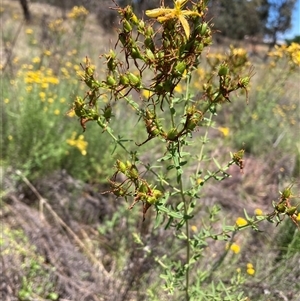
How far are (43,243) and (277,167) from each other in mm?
2816

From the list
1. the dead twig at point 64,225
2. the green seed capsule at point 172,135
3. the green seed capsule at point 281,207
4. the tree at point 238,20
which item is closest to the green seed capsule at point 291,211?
the green seed capsule at point 281,207

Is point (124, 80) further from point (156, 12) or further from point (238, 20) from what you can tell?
point (238, 20)

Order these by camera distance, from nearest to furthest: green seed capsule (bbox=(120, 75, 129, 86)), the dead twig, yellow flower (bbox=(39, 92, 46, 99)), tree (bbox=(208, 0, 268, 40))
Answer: green seed capsule (bbox=(120, 75, 129, 86)), the dead twig, yellow flower (bbox=(39, 92, 46, 99)), tree (bbox=(208, 0, 268, 40))

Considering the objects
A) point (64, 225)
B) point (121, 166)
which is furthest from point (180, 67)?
point (64, 225)

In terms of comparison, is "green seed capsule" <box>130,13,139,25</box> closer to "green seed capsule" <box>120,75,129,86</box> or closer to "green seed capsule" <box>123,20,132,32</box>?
"green seed capsule" <box>123,20,132,32</box>

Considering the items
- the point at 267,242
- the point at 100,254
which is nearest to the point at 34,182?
the point at 100,254

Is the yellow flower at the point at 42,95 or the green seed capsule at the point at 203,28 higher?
the yellow flower at the point at 42,95

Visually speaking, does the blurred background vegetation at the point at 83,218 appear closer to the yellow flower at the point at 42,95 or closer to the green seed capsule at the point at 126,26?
the yellow flower at the point at 42,95

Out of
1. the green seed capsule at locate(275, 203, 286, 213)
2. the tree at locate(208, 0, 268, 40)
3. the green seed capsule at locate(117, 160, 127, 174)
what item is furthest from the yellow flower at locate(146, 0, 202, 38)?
the tree at locate(208, 0, 268, 40)

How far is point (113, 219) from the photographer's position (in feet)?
9.39

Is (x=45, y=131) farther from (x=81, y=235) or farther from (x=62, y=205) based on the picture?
(x=81, y=235)

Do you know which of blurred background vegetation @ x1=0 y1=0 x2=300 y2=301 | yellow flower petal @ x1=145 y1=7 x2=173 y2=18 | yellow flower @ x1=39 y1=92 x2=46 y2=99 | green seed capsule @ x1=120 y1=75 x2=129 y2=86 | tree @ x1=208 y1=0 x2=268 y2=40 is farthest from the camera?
tree @ x1=208 y1=0 x2=268 y2=40

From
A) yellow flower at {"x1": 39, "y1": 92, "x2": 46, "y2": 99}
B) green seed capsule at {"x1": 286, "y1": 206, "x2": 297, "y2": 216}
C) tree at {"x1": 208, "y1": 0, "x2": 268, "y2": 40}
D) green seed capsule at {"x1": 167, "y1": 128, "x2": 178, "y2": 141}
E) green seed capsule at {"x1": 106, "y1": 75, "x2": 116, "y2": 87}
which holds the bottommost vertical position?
green seed capsule at {"x1": 286, "y1": 206, "x2": 297, "y2": 216}

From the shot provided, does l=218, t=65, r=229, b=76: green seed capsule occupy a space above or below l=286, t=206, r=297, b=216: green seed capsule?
above
